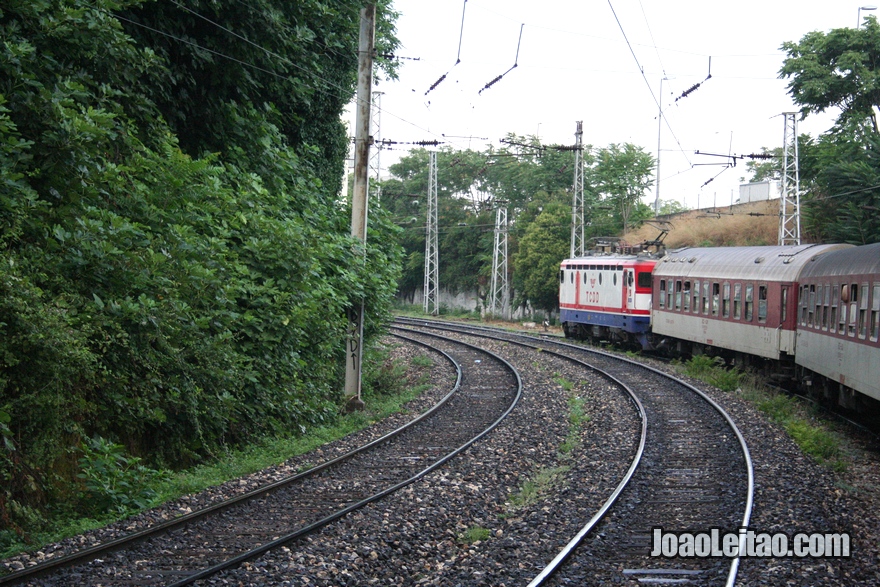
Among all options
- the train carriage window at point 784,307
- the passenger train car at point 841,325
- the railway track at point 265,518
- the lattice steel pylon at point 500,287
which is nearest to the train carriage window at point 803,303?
the passenger train car at point 841,325

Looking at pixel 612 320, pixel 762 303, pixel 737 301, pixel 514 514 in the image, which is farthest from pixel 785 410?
pixel 612 320

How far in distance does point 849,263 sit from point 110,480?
11.5m

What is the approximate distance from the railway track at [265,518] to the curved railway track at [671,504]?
2.39 metres

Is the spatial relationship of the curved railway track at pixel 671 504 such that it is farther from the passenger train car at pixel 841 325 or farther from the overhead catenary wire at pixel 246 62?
the overhead catenary wire at pixel 246 62

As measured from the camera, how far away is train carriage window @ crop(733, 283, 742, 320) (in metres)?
20.5

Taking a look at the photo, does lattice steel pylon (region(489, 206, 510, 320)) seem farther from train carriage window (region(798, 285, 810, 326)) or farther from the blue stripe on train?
train carriage window (region(798, 285, 810, 326))

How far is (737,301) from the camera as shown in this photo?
816 inches

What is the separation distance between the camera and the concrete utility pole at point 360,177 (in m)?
14.8

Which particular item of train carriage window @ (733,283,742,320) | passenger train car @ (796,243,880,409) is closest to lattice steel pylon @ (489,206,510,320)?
train carriage window @ (733,283,742,320)

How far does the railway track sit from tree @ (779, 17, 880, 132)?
32928mm

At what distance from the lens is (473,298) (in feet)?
200

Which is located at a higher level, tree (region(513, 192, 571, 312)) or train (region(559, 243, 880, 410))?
tree (region(513, 192, 571, 312))

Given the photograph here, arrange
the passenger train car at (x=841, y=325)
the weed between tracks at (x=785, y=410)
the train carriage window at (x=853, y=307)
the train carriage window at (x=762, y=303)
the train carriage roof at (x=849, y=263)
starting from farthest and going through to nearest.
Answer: the train carriage window at (x=762, y=303) < the train carriage window at (x=853, y=307) < the train carriage roof at (x=849, y=263) < the passenger train car at (x=841, y=325) < the weed between tracks at (x=785, y=410)

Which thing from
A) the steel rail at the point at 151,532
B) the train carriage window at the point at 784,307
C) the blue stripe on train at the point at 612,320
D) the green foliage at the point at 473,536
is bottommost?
the green foliage at the point at 473,536
